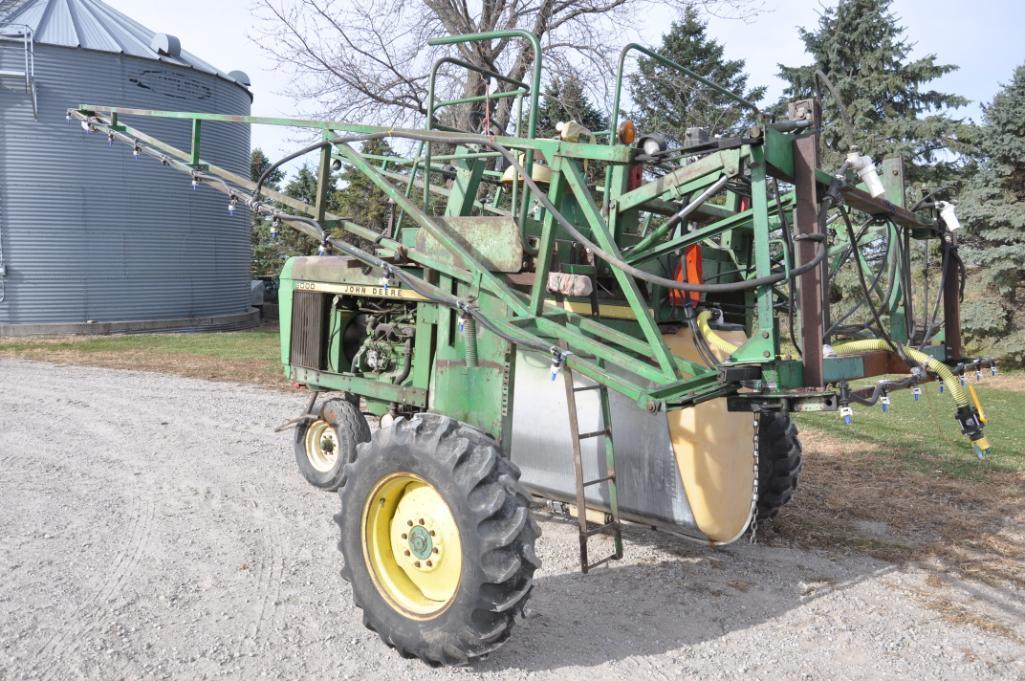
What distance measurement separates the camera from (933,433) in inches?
396

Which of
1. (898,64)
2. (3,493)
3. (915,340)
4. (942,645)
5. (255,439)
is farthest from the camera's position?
(898,64)

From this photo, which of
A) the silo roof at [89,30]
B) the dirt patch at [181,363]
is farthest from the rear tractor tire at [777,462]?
the silo roof at [89,30]

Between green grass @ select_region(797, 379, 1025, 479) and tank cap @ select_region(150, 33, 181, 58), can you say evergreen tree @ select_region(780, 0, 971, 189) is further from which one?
tank cap @ select_region(150, 33, 181, 58)

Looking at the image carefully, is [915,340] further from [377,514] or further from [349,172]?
[349,172]

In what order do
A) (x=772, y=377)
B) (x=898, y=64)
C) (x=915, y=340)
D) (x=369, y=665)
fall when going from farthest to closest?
(x=898, y=64)
(x=915, y=340)
(x=369, y=665)
(x=772, y=377)

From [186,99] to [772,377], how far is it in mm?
21606

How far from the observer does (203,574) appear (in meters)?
5.06

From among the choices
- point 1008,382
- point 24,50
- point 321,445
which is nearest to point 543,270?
point 321,445

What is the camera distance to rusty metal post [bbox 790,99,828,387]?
11.7 feet

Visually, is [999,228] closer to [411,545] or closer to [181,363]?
[181,363]


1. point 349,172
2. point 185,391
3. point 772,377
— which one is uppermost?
point 349,172

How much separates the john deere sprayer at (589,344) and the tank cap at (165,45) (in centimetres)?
1748

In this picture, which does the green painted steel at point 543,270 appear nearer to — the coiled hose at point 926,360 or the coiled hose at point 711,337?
the coiled hose at point 711,337

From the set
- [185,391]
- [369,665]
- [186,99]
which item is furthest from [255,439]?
[186,99]
